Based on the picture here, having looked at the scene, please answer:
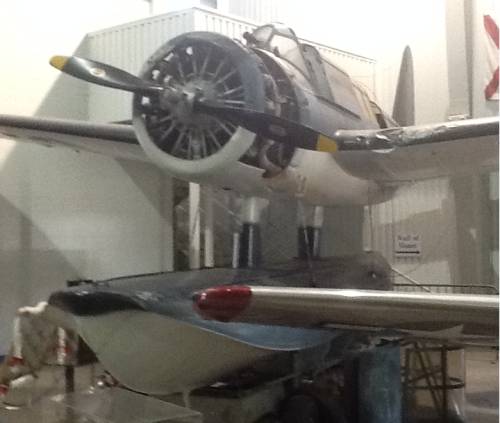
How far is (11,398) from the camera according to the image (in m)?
1.71

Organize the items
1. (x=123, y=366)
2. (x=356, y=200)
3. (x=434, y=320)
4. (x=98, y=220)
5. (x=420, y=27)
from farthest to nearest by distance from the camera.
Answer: (x=98, y=220), (x=420, y=27), (x=356, y=200), (x=123, y=366), (x=434, y=320)

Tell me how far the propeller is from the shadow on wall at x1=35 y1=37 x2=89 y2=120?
0.66 metres

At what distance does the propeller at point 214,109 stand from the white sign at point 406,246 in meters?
0.53

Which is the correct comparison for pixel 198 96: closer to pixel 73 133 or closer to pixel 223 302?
pixel 73 133

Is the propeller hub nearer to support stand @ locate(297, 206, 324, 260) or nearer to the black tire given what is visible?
support stand @ locate(297, 206, 324, 260)

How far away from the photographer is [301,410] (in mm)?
1745

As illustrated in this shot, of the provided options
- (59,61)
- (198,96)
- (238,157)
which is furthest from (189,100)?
(59,61)

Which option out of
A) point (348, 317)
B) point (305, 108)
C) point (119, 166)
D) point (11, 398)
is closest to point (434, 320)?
point (348, 317)

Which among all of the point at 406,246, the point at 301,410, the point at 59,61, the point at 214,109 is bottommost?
the point at 301,410

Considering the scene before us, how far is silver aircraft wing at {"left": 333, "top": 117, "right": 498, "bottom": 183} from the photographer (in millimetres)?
1784

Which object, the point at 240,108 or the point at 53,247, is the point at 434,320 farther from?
the point at 53,247

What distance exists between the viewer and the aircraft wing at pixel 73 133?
206 centimetres

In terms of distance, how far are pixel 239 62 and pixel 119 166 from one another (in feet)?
3.05

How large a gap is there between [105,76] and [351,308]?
3.24 feet
